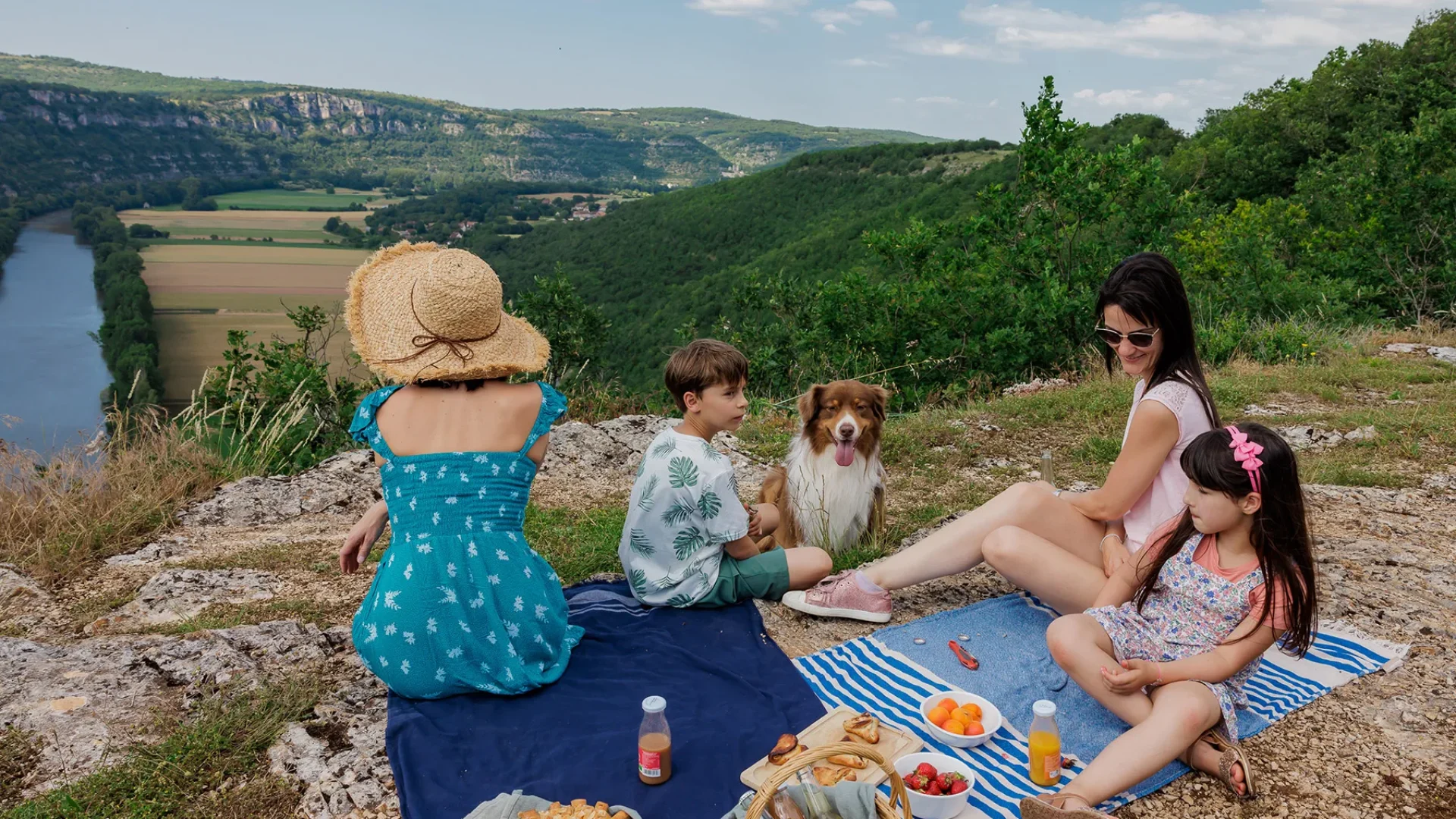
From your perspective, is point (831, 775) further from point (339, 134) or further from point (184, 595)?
point (339, 134)

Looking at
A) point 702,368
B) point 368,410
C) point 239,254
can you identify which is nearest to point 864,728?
point 702,368

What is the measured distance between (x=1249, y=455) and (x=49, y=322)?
37.2 m

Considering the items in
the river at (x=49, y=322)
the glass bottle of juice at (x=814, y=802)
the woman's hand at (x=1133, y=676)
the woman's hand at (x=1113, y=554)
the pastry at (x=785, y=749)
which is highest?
the woman's hand at (x=1113, y=554)

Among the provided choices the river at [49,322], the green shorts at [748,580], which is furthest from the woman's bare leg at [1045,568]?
the river at [49,322]

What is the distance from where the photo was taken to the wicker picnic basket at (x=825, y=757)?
2322mm

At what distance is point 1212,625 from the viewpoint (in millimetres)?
3141

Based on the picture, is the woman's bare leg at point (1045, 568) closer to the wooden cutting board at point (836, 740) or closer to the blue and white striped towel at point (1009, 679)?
the blue and white striped towel at point (1009, 679)

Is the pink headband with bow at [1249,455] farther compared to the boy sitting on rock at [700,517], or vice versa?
the boy sitting on rock at [700,517]

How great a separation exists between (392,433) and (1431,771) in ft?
13.3

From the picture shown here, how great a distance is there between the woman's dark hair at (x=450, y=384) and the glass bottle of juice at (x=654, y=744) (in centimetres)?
144

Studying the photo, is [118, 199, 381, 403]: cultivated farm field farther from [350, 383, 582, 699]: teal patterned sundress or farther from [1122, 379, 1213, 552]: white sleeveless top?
[1122, 379, 1213, 552]: white sleeveless top

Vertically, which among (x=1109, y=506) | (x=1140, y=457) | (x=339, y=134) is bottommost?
(x=1109, y=506)

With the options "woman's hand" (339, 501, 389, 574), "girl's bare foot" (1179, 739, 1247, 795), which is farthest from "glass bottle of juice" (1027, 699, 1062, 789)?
"woman's hand" (339, 501, 389, 574)

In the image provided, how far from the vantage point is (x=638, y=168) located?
109m
